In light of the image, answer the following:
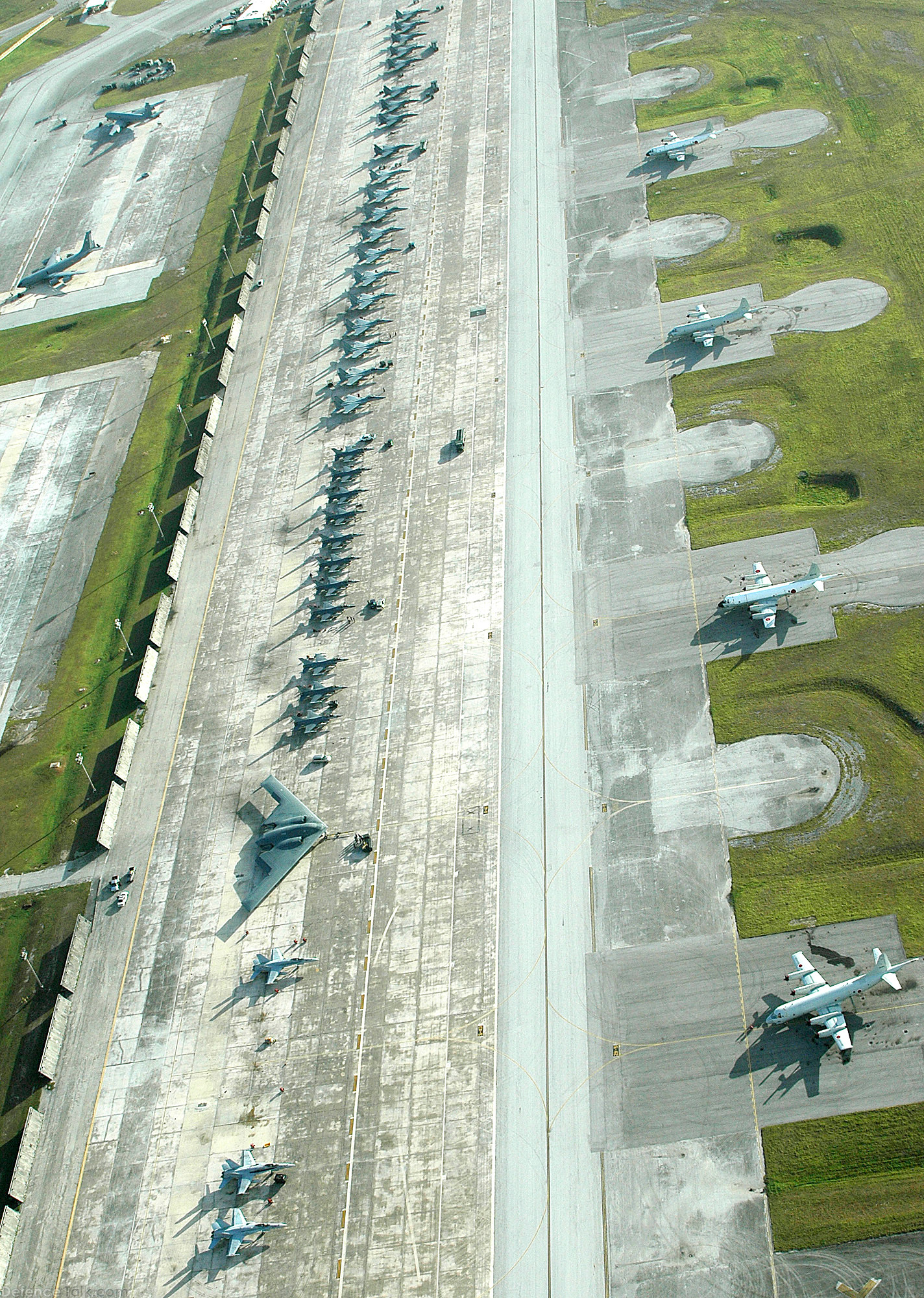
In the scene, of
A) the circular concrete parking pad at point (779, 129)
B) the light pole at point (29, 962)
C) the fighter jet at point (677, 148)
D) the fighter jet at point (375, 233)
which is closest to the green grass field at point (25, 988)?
the light pole at point (29, 962)

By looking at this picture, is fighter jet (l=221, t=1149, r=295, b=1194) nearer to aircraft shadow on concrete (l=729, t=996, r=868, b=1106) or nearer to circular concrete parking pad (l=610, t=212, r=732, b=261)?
aircraft shadow on concrete (l=729, t=996, r=868, b=1106)

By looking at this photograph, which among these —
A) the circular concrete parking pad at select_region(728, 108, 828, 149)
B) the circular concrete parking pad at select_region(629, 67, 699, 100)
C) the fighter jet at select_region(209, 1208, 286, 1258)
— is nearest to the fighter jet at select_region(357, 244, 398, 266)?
the circular concrete parking pad at select_region(629, 67, 699, 100)

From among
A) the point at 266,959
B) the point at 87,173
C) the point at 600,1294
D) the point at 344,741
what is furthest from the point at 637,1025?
the point at 87,173

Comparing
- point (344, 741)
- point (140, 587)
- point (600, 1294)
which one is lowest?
point (600, 1294)

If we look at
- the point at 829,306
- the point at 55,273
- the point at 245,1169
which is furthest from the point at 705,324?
the point at 245,1169

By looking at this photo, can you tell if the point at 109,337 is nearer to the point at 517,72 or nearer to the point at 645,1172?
the point at 517,72

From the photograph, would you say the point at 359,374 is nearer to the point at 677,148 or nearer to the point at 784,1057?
the point at 677,148

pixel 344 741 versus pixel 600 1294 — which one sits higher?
pixel 344 741
